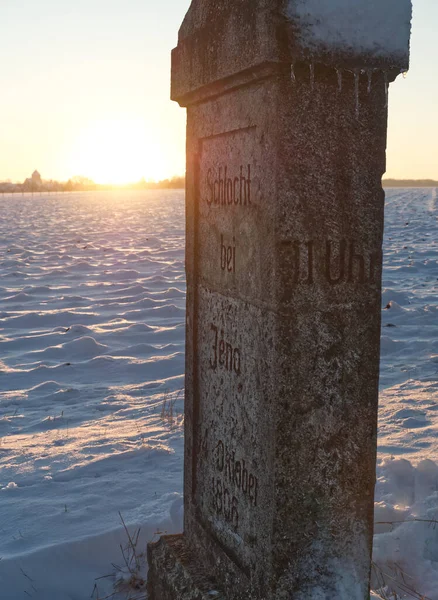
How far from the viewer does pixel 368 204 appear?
2.30 meters

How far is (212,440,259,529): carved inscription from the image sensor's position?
254 centimetres

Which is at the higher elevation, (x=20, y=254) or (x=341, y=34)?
(x=341, y=34)

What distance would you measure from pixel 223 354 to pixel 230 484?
0.52 meters

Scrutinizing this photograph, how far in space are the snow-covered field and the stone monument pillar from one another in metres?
1.01

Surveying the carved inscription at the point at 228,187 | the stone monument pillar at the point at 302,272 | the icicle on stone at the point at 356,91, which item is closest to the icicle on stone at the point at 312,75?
the stone monument pillar at the point at 302,272

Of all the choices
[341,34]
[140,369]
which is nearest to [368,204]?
[341,34]

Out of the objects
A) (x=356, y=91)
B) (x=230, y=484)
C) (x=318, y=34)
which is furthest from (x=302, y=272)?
(x=230, y=484)

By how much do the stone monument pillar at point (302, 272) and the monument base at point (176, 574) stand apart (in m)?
0.10

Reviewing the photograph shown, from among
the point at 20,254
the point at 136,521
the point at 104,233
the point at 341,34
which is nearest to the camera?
the point at 341,34

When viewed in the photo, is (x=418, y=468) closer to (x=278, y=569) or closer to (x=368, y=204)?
(x=278, y=569)

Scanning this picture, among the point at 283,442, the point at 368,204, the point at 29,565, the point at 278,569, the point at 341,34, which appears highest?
the point at 341,34

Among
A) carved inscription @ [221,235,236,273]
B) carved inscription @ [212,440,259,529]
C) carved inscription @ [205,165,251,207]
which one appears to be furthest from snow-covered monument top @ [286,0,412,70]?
carved inscription @ [212,440,259,529]

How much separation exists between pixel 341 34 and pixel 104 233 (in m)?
21.6

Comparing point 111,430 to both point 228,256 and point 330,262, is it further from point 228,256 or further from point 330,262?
point 330,262
